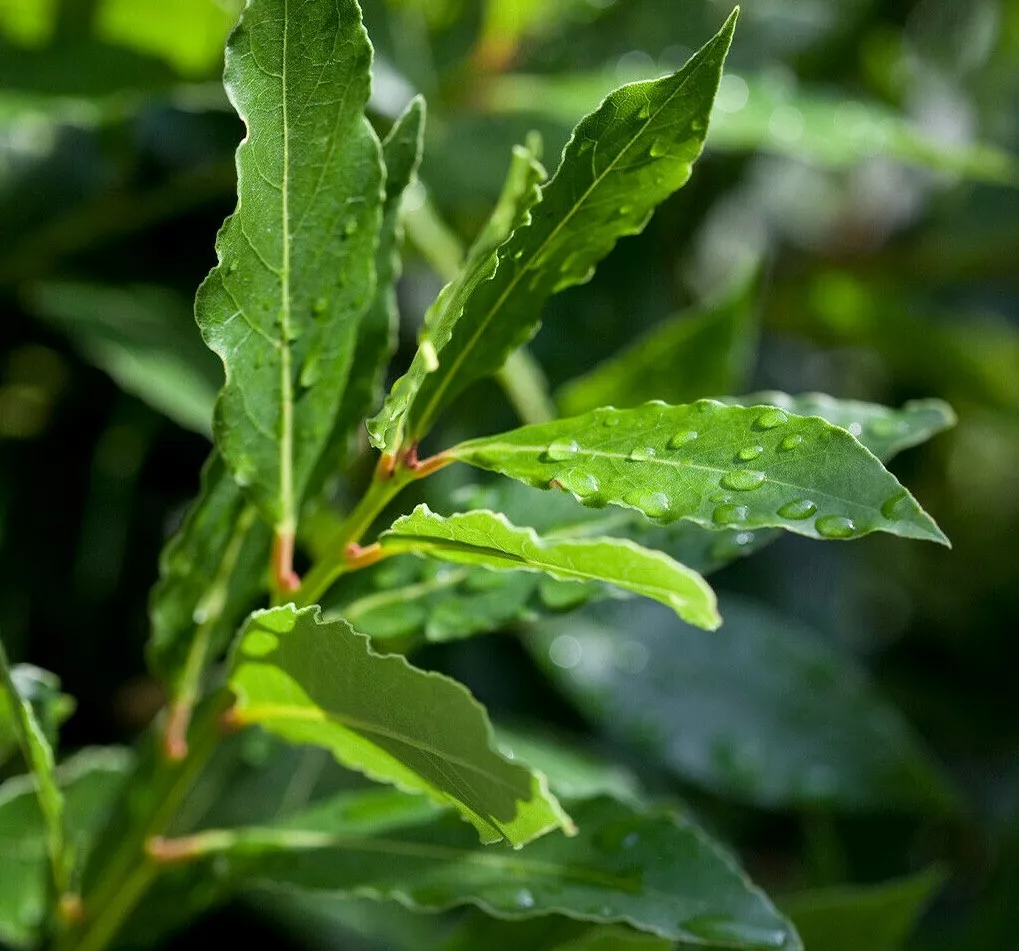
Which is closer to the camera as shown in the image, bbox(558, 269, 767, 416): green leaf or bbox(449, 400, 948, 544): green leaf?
bbox(449, 400, 948, 544): green leaf

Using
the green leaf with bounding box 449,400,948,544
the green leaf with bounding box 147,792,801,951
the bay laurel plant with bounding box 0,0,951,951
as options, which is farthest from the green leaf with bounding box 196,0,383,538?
the green leaf with bounding box 147,792,801,951

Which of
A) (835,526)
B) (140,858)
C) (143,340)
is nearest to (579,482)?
(835,526)

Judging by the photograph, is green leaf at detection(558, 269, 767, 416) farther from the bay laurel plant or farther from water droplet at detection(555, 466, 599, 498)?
water droplet at detection(555, 466, 599, 498)

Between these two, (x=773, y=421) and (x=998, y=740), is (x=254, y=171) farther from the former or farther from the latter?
(x=998, y=740)

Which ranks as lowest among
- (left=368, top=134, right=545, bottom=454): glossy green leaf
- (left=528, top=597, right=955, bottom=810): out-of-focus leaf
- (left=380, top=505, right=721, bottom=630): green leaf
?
(left=528, top=597, right=955, bottom=810): out-of-focus leaf

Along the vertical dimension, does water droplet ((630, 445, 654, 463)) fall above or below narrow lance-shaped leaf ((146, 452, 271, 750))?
above

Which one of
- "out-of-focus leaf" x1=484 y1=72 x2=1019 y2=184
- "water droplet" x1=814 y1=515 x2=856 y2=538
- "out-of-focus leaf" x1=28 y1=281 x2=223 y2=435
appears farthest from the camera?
"out-of-focus leaf" x1=484 y1=72 x2=1019 y2=184

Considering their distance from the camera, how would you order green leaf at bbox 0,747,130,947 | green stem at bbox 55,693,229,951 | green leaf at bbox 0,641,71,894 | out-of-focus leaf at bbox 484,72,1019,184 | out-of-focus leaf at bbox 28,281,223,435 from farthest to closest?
out-of-focus leaf at bbox 484,72,1019,184 < out-of-focus leaf at bbox 28,281,223,435 < green leaf at bbox 0,747,130,947 < green stem at bbox 55,693,229,951 < green leaf at bbox 0,641,71,894

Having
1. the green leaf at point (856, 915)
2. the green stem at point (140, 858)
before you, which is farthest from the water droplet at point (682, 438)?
the green leaf at point (856, 915)
